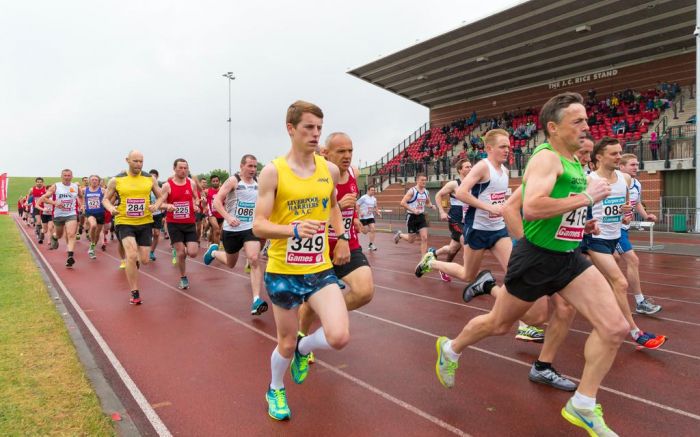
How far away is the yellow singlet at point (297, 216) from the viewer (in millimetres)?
3277

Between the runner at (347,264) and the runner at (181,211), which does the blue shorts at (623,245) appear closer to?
the runner at (347,264)

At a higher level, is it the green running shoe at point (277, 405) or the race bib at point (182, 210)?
the race bib at point (182, 210)

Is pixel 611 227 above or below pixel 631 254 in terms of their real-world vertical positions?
above

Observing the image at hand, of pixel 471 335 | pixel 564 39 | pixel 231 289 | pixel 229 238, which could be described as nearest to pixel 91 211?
pixel 231 289

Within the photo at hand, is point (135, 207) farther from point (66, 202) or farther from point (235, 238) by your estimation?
point (66, 202)

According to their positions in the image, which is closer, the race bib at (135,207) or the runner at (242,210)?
the runner at (242,210)

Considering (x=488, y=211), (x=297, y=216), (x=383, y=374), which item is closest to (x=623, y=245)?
(x=488, y=211)

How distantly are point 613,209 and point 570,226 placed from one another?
101 inches

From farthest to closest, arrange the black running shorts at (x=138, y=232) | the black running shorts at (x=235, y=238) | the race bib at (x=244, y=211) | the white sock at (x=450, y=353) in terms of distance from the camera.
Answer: the black running shorts at (x=138, y=232), the race bib at (x=244, y=211), the black running shorts at (x=235, y=238), the white sock at (x=450, y=353)

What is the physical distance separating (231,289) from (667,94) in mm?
26305

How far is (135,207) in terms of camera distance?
748cm

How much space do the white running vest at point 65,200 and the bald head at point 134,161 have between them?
17.5 feet

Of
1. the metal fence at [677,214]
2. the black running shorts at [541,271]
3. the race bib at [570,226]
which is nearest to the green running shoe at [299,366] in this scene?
the black running shorts at [541,271]

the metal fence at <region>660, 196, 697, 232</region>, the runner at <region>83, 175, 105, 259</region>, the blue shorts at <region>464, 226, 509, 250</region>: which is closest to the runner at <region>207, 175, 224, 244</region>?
the runner at <region>83, 175, 105, 259</region>
